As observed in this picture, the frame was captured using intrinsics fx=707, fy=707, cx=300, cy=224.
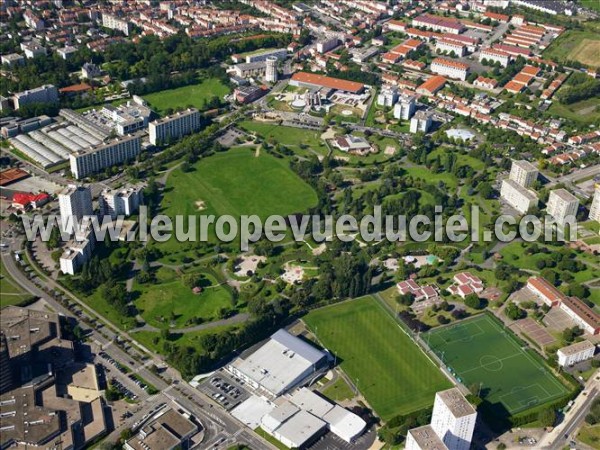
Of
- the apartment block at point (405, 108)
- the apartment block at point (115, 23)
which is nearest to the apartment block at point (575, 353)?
the apartment block at point (405, 108)

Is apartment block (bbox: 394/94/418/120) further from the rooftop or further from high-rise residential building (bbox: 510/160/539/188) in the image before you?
the rooftop

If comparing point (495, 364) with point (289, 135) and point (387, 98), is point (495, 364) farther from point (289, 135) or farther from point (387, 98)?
point (387, 98)

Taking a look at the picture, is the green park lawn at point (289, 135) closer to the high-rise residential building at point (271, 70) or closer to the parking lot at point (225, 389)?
the high-rise residential building at point (271, 70)

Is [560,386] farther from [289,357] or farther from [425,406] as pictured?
[289,357]

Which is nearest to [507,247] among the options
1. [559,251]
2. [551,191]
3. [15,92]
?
[559,251]

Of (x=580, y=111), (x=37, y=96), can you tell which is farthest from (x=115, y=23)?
(x=580, y=111)

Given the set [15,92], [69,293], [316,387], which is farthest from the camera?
[15,92]
